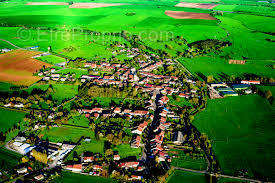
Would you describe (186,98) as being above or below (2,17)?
below

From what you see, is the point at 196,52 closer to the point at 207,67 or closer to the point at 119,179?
the point at 207,67

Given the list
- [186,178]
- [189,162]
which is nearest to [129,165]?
[186,178]

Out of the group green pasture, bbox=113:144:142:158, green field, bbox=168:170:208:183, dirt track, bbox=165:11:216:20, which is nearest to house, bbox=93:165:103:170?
green pasture, bbox=113:144:142:158

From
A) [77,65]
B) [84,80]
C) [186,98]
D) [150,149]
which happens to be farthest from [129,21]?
[150,149]

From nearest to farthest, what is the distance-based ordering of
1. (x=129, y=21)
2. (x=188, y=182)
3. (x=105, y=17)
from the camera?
(x=188, y=182) < (x=129, y=21) < (x=105, y=17)

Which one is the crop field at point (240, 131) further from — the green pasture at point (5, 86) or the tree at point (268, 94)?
the green pasture at point (5, 86)

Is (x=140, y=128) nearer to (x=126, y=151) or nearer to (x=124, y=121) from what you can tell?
(x=124, y=121)
